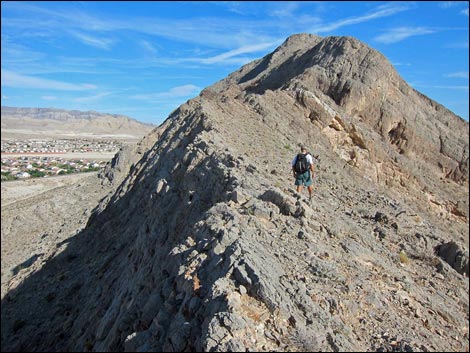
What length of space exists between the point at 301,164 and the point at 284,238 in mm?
4257

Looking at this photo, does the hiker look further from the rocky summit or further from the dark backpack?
the rocky summit

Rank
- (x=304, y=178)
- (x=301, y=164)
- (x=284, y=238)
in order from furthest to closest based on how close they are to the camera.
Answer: (x=304, y=178) < (x=301, y=164) < (x=284, y=238)

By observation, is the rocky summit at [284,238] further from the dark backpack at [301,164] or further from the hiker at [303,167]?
the dark backpack at [301,164]

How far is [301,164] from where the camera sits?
1252 cm

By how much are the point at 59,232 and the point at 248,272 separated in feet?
81.9

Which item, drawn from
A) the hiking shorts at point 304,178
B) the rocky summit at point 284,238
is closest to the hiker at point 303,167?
the hiking shorts at point 304,178

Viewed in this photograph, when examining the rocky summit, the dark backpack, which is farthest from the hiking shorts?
the rocky summit

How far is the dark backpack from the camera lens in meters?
12.5

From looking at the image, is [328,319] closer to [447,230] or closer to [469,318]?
[469,318]

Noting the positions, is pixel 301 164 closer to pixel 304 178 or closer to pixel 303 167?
pixel 303 167

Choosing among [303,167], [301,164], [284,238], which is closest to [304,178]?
[303,167]

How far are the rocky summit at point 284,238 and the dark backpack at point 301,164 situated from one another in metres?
0.75

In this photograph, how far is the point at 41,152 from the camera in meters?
133

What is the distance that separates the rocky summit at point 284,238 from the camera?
6.72 m
